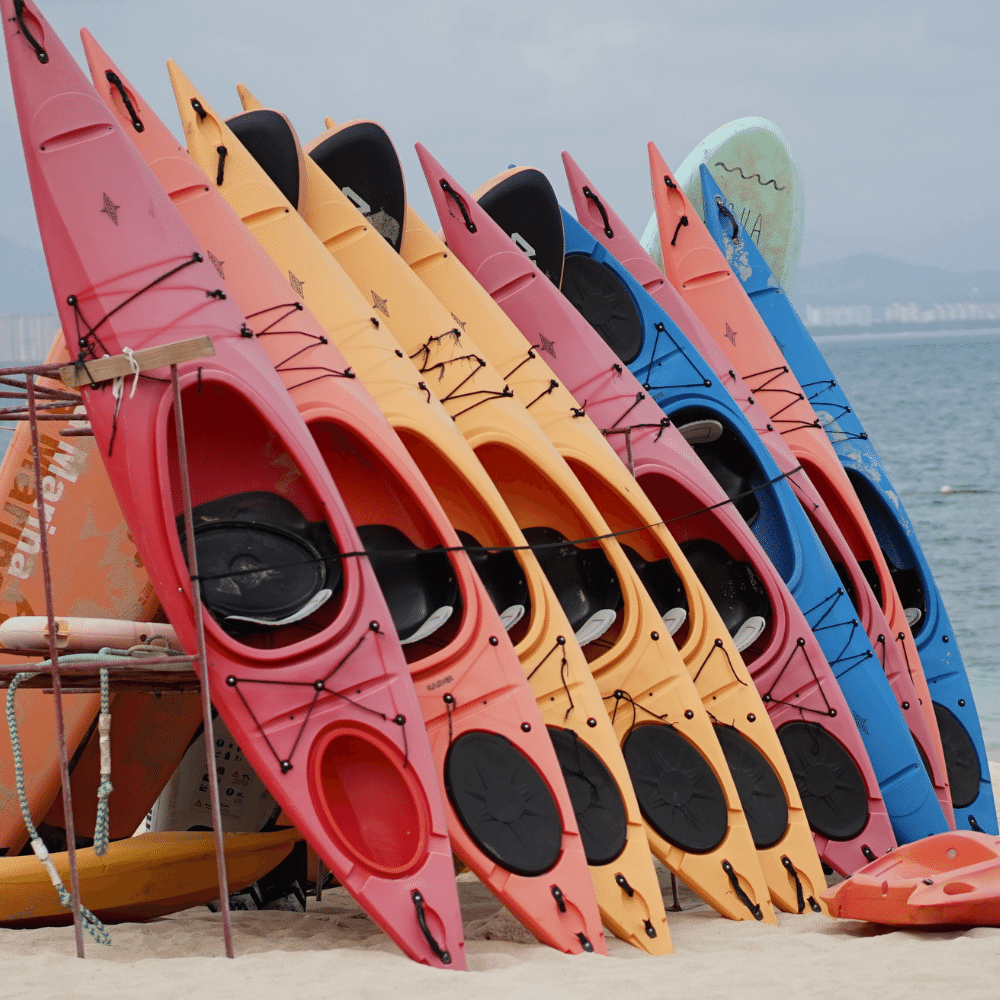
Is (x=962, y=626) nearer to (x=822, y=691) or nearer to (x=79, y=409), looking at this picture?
(x=822, y=691)

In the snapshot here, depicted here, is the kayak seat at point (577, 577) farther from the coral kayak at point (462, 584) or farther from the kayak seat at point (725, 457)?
the kayak seat at point (725, 457)

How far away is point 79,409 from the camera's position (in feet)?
18.9

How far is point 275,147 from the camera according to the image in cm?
576

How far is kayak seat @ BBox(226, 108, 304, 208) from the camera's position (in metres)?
5.76

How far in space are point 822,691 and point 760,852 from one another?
94 cm

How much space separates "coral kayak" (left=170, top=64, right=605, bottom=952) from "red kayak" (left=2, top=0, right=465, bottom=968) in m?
0.25

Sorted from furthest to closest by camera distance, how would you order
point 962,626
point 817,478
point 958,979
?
point 962,626 < point 817,478 < point 958,979

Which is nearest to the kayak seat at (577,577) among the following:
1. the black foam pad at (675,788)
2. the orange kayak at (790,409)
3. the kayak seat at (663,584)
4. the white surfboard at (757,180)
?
the kayak seat at (663,584)

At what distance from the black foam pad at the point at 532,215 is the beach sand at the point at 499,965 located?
3.46m

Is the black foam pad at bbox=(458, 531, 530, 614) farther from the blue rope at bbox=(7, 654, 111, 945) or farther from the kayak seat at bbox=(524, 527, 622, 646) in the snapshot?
the blue rope at bbox=(7, 654, 111, 945)

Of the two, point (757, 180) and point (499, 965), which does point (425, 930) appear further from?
point (757, 180)

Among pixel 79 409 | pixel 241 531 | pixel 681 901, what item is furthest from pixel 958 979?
pixel 79 409

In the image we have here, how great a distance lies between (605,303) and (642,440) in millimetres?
1075

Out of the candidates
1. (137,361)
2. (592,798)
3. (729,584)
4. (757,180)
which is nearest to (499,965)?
(592,798)
